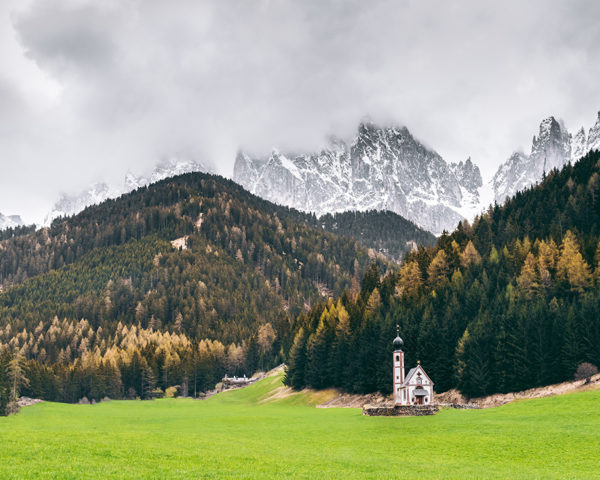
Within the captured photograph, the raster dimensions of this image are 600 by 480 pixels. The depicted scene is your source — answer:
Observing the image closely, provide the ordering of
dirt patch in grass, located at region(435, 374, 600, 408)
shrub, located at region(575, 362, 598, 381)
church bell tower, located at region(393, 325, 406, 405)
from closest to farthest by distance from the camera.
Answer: dirt patch in grass, located at region(435, 374, 600, 408) < shrub, located at region(575, 362, 598, 381) < church bell tower, located at region(393, 325, 406, 405)

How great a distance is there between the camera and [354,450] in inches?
1486

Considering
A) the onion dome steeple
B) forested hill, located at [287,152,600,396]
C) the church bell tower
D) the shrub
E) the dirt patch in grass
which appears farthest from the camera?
the onion dome steeple

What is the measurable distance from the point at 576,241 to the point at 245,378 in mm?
94977

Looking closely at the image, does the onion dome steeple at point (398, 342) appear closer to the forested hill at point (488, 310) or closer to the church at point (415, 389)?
the church at point (415, 389)

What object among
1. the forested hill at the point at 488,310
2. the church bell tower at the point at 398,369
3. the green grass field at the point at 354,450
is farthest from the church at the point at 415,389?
the green grass field at the point at 354,450

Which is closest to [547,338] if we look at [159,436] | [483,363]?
[483,363]

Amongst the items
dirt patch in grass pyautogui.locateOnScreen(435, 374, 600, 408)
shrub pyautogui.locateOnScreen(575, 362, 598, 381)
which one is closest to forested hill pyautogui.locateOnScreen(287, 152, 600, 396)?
shrub pyautogui.locateOnScreen(575, 362, 598, 381)

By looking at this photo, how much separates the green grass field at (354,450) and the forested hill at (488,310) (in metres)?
15.8

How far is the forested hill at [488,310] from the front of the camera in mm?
68938

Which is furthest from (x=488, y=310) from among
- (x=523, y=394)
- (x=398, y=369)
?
(x=398, y=369)

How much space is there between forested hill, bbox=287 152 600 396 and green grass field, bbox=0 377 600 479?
621 inches

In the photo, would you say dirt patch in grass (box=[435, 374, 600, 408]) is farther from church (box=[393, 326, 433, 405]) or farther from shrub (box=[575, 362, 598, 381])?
church (box=[393, 326, 433, 405])

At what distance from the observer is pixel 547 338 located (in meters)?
68.9

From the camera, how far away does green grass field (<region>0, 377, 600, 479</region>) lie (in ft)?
86.0
